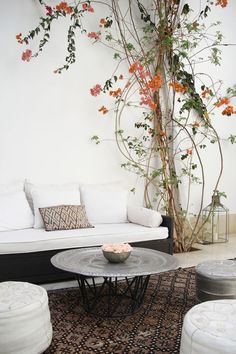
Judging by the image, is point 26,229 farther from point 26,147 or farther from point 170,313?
point 170,313

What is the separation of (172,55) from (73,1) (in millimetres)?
1293

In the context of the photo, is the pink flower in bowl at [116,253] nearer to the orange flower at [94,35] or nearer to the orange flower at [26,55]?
the orange flower at [26,55]

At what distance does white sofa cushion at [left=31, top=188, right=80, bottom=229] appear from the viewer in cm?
400

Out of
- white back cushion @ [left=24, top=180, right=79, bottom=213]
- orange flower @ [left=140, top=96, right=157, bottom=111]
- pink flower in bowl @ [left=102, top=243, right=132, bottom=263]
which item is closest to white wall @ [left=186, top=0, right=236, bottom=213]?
orange flower @ [left=140, top=96, right=157, bottom=111]

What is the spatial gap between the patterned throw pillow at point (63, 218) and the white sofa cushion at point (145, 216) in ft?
1.71

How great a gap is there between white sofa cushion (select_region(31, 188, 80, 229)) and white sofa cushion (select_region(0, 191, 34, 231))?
0.08 m

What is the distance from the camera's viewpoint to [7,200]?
3.92m

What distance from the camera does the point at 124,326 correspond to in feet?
8.50

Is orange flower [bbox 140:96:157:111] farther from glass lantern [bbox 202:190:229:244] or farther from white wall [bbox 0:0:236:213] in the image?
glass lantern [bbox 202:190:229:244]

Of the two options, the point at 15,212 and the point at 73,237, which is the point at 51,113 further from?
the point at 73,237

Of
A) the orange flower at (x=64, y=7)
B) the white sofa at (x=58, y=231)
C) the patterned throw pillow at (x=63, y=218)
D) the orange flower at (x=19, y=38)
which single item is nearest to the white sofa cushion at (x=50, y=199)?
the white sofa at (x=58, y=231)

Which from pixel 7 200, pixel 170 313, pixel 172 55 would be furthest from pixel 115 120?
pixel 170 313

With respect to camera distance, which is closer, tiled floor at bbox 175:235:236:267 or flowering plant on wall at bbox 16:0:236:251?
tiled floor at bbox 175:235:236:267

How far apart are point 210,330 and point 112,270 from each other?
91cm
